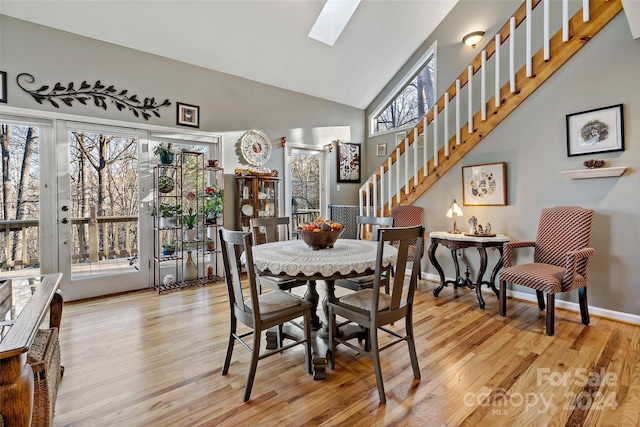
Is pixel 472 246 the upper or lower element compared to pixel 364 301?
upper

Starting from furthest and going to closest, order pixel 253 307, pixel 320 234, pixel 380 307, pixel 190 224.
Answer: pixel 190 224, pixel 320 234, pixel 380 307, pixel 253 307

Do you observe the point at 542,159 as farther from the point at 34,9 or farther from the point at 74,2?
the point at 34,9

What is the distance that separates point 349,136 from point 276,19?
8.20 ft

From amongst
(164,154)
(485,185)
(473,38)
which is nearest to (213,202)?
(164,154)

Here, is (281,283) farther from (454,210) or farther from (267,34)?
(267,34)

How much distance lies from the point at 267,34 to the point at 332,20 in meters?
1.00

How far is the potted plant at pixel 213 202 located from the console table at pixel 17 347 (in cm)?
260

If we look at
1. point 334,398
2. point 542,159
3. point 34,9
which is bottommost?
point 334,398

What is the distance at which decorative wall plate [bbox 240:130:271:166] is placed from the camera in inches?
183

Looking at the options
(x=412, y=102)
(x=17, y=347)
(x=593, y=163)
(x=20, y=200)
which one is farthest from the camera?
(x=412, y=102)

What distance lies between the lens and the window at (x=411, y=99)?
17.3ft

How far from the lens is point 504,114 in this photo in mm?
3557

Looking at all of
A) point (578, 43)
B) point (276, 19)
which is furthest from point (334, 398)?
point (276, 19)

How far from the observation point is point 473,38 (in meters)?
4.52
